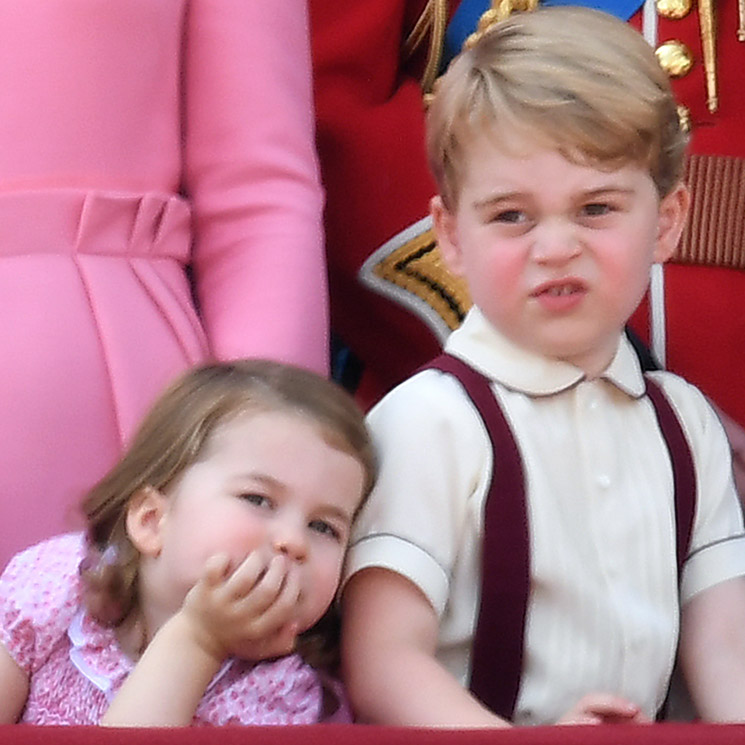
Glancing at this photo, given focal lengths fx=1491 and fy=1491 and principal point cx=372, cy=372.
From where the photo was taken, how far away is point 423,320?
3.51 feet

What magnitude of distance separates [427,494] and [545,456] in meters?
0.07

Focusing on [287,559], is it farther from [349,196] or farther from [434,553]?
[349,196]

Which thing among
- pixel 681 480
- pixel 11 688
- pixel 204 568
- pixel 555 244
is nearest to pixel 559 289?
pixel 555 244

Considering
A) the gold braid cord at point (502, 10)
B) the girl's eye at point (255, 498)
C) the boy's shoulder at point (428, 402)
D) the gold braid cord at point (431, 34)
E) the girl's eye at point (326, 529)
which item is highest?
the gold braid cord at point (502, 10)

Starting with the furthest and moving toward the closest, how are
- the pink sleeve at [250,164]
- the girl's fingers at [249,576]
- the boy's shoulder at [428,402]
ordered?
the pink sleeve at [250,164] → the boy's shoulder at [428,402] → the girl's fingers at [249,576]

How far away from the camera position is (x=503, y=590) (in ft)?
2.55

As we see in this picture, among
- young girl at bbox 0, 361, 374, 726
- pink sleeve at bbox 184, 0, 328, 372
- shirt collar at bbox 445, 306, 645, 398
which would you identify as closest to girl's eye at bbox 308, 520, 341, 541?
young girl at bbox 0, 361, 374, 726

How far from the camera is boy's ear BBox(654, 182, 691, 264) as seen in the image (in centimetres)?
84

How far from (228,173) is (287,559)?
38 cm

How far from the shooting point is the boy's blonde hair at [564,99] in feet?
2.54

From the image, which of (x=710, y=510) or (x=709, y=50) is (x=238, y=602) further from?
(x=709, y=50)

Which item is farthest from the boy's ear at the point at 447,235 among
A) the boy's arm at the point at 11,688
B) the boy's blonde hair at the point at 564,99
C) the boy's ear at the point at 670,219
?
the boy's arm at the point at 11,688

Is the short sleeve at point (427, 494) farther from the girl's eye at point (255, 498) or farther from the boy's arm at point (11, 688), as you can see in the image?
the boy's arm at point (11, 688)

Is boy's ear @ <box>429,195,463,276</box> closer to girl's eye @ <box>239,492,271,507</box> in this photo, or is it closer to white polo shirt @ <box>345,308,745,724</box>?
white polo shirt @ <box>345,308,745,724</box>
